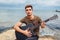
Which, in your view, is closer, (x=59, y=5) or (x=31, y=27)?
(x=31, y=27)

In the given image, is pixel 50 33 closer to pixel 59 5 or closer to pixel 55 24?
pixel 55 24

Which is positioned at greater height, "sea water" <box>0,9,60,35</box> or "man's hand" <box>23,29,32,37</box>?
"sea water" <box>0,9,60,35</box>

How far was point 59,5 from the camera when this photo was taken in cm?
219

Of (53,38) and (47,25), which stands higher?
(47,25)

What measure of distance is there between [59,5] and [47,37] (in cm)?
46

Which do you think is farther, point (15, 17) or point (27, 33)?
point (15, 17)

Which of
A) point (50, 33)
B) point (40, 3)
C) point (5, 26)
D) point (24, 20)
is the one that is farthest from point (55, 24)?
point (5, 26)

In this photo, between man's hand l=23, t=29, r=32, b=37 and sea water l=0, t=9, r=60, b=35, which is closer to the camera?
man's hand l=23, t=29, r=32, b=37

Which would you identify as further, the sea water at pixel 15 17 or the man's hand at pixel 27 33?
the sea water at pixel 15 17

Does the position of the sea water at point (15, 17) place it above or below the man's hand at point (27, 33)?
above

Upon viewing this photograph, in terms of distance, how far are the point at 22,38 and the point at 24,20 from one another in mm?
224

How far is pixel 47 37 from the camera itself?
2.20 metres

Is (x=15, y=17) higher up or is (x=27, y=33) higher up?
(x=15, y=17)

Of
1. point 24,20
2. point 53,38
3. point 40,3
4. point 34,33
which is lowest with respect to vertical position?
point 53,38
